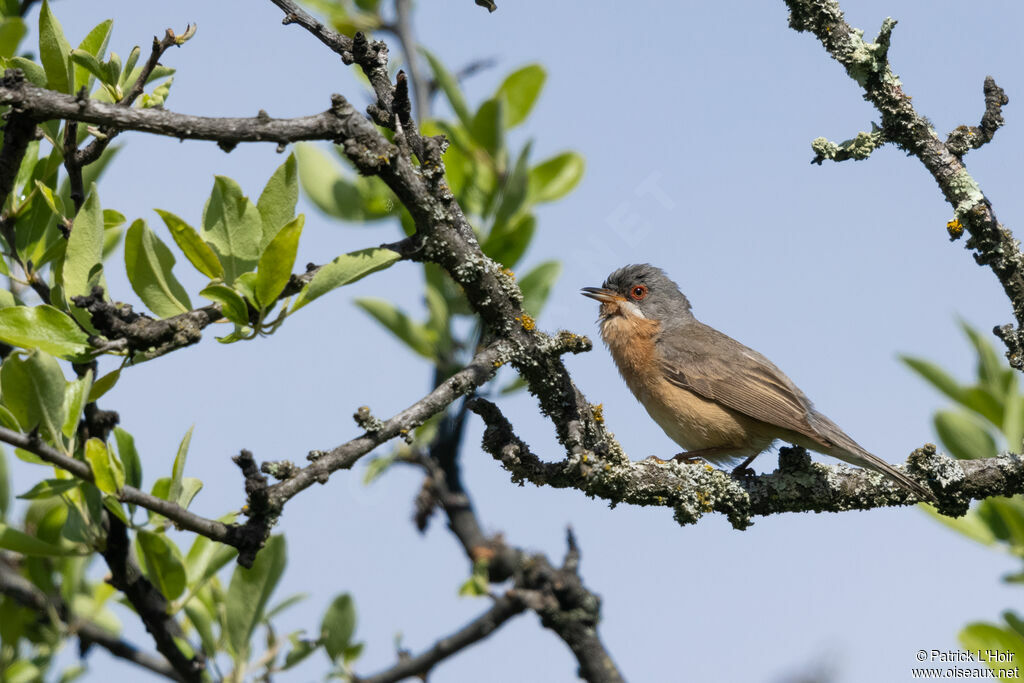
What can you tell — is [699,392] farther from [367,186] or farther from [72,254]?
[72,254]

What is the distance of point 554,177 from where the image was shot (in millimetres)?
6230

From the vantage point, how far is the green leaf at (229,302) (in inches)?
117

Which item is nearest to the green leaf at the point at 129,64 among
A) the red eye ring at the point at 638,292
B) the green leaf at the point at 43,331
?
the green leaf at the point at 43,331

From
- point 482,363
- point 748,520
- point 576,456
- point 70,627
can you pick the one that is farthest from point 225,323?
point 748,520

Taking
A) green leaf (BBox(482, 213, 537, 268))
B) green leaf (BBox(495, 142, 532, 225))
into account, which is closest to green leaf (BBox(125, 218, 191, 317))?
green leaf (BBox(495, 142, 532, 225))

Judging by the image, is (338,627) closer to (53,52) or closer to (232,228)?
(232,228)

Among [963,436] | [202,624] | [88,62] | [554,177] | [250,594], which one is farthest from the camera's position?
[554,177]

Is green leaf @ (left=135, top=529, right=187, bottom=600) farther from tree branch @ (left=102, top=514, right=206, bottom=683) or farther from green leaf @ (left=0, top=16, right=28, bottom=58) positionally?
green leaf @ (left=0, top=16, right=28, bottom=58)

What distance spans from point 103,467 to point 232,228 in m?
0.87

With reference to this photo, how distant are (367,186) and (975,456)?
3954 millimetres

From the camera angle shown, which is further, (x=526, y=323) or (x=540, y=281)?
(x=540, y=281)

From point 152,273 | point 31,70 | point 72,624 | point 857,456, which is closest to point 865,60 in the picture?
point 857,456

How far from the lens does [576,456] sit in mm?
4176

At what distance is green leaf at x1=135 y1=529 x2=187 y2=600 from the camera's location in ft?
12.6
